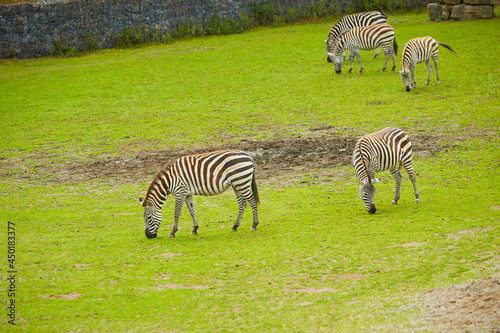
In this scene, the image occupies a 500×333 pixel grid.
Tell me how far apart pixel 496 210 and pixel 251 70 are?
18209 millimetres

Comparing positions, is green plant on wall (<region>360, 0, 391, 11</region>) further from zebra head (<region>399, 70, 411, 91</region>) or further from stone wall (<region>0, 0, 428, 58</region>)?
zebra head (<region>399, 70, 411, 91</region>)

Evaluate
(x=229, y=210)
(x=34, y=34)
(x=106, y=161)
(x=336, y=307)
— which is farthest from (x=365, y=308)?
(x=34, y=34)

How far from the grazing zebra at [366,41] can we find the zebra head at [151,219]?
16730 millimetres

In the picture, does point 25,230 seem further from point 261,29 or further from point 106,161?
point 261,29

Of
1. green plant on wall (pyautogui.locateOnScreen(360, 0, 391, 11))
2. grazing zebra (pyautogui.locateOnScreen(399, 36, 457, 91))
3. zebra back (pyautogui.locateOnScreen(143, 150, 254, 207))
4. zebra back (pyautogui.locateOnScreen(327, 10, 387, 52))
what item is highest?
green plant on wall (pyautogui.locateOnScreen(360, 0, 391, 11))

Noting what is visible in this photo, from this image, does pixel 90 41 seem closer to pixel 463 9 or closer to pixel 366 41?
pixel 366 41

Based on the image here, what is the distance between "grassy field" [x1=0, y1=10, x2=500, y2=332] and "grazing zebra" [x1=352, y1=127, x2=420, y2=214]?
61cm

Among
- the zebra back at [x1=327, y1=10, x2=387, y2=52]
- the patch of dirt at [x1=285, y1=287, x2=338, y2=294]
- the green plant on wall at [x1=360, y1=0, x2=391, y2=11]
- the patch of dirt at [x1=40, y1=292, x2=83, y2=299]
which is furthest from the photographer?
the green plant on wall at [x1=360, y1=0, x2=391, y2=11]

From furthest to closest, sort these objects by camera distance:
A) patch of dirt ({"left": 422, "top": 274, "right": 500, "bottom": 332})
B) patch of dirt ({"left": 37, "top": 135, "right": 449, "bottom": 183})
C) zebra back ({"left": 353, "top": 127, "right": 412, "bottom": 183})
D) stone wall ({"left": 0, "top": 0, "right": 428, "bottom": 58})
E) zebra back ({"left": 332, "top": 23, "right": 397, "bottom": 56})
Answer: stone wall ({"left": 0, "top": 0, "right": 428, "bottom": 58}), zebra back ({"left": 332, "top": 23, "right": 397, "bottom": 56}), patch of dirt ({"left": 37, "top": 135, "right": 449, "bottom": 183}), zebra back ({"left": 353, "top": 127, "right": 412, "bottom": 183}), patch of dirt ({"left": 422, "top": 274, "right": 500, "bottom": 332})

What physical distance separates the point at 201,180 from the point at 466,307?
6.16 metres

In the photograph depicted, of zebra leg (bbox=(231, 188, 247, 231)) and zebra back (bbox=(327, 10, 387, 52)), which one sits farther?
zebra back (bbox=(327, 10, 387, 52))

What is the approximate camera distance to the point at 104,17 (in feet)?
105

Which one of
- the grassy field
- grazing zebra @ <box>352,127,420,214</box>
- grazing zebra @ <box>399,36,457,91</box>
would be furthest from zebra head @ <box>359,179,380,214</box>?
grazing zebra @ <box>399,36,457,91</box>

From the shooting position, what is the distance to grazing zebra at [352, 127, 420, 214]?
11.7 m
